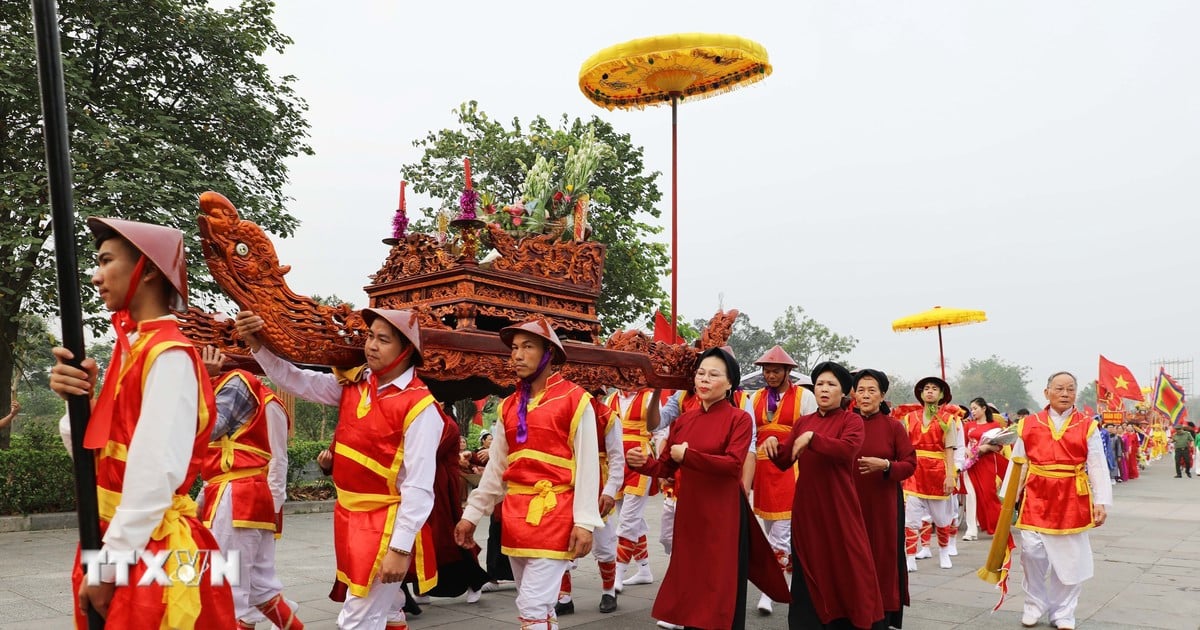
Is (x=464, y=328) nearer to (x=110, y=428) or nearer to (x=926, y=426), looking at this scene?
(x=110, y=428)

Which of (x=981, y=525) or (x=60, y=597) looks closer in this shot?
(x=60, y=597)

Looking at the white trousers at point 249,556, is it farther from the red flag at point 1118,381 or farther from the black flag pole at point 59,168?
the red flag at point 1118,381

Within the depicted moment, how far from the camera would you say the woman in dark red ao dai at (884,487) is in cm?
550

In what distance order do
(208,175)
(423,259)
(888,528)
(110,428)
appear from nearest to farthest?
(110,428) < (423,259) < (888,528) < (208,175)

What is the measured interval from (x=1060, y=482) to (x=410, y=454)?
481cm

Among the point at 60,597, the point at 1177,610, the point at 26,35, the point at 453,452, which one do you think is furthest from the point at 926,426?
the point at 26,35

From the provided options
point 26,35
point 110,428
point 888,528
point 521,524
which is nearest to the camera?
point 110,428

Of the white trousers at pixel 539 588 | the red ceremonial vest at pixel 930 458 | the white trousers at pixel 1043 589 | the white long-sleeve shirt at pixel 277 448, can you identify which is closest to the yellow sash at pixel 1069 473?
the white trousers at pixel 1043 589

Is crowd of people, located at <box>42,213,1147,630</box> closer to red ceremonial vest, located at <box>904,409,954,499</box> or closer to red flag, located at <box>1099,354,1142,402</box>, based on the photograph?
red ceremonial vest, located at <box>904,409,954,499</box>

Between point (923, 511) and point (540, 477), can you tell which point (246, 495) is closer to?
point (540, 477)

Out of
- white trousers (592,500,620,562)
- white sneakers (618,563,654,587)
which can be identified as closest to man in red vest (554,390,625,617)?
white trousers (592,500,620,562)

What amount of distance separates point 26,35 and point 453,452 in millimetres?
9062

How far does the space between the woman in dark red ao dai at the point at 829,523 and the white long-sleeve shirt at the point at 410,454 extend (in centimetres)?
212

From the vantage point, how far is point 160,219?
35.4ft
